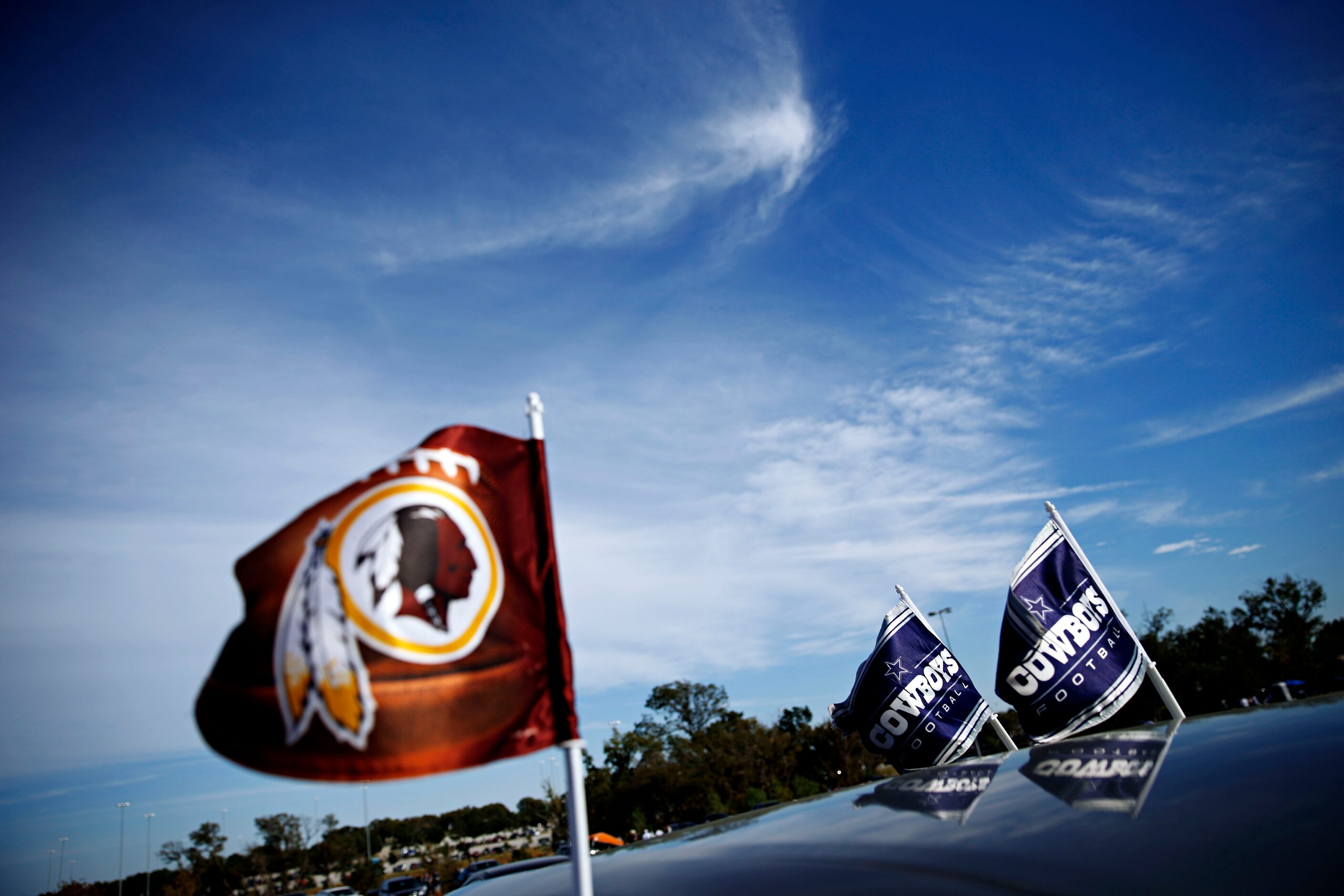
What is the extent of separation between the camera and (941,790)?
3193mm

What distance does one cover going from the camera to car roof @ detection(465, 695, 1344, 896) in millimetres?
1764

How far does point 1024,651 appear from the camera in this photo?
7777 millimetres

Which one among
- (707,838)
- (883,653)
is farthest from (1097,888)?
(883,653)

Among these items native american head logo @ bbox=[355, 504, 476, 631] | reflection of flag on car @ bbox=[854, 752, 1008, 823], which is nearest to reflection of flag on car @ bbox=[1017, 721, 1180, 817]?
reflection of flag on car @ bbox=[854, 752, 1008, 823]

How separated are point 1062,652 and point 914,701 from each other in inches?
91.6

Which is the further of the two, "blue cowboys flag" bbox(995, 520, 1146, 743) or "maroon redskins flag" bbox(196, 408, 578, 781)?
"blue cowboys flag" bbox(995, 520, 1146, 743)

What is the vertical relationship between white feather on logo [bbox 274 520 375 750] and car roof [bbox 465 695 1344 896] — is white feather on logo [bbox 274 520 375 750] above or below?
above

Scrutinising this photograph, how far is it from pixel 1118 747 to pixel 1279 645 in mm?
58327

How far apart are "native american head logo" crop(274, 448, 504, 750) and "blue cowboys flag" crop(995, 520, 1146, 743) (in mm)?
6523

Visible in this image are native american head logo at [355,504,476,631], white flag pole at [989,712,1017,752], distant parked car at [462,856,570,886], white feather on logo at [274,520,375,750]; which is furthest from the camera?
white flag pole at [989,712,1017,752]

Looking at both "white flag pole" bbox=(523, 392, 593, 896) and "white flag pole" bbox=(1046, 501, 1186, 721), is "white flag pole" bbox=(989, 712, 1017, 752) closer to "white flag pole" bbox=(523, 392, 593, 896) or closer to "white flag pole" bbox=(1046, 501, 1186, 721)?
"white flag pole" bbox=(1046, 501, 1186, 721)

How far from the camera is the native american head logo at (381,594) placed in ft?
9.09

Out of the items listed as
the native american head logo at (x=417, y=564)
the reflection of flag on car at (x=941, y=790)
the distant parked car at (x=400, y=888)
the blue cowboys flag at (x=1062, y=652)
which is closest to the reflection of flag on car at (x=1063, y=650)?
the blue cowboys flag at (x=1062, y=652)

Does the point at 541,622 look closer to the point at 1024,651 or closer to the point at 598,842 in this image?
the point at 1024,651
